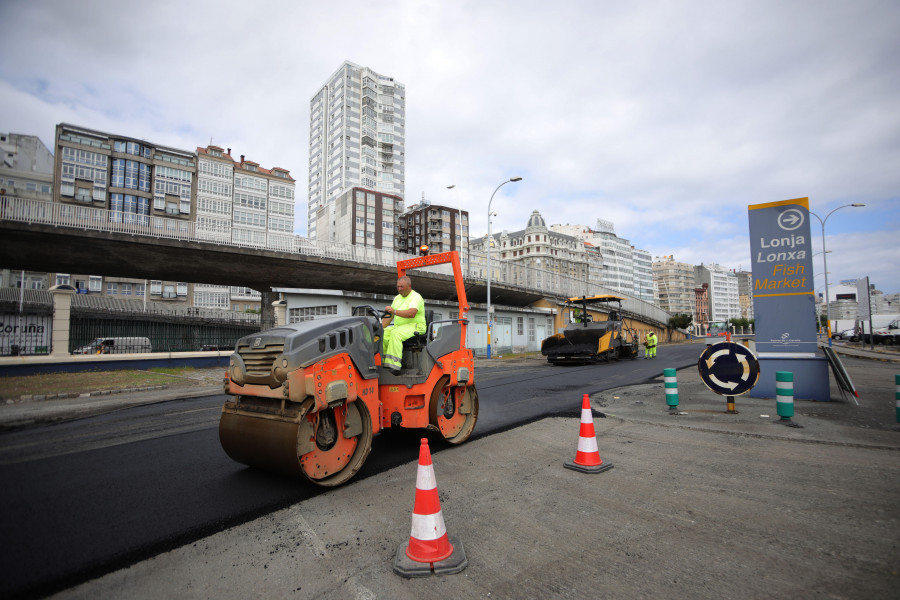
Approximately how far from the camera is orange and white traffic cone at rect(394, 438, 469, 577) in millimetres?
2521

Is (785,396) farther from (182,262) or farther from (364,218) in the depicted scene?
(364,218)

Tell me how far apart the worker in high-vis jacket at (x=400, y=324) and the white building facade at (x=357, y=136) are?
8798 cm

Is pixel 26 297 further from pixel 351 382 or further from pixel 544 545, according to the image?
pixel 544 545

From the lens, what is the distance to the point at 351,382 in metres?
3.86

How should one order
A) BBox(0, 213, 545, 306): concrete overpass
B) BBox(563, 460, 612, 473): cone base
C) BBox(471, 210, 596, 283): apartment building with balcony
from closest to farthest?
BBox(563, 460, 612, 473): cone base
BBox(0, 213, 545, 306): concrete overpass
BBox(471, 210, 596, 283): apartment building with balcony

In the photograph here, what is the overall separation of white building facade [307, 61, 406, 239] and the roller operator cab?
251 ft

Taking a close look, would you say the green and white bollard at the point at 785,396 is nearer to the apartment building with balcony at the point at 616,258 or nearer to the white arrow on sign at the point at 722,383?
the white arrow on sign at the point at 722,383

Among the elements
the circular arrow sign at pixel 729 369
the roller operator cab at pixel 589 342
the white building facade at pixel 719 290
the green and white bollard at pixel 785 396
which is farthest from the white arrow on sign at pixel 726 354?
the white building facade at pixel 719 290

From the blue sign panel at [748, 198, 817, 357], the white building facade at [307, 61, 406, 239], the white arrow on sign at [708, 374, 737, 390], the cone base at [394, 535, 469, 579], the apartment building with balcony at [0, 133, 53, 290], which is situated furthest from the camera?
the white building facade at [307, 61, 406, 239]

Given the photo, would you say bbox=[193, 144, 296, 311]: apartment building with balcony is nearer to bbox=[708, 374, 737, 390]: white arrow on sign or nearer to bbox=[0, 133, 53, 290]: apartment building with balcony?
bbox=[708, 374, 737, 390]: white arrow on sign

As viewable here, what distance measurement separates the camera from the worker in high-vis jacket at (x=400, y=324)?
4.55 m

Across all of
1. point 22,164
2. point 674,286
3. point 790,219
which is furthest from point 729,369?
point 674,286

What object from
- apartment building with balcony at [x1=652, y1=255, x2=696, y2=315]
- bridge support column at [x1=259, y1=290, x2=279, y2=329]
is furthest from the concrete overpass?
apartment building with balcony at [x1=652, y1=255, x2=696, y2=315]

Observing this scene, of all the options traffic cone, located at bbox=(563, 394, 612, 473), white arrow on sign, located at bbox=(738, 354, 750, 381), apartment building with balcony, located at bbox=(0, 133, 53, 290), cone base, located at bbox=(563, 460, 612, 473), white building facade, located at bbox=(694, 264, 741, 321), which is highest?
white building facade, located at bbox=(694, 264, 741, 321)
